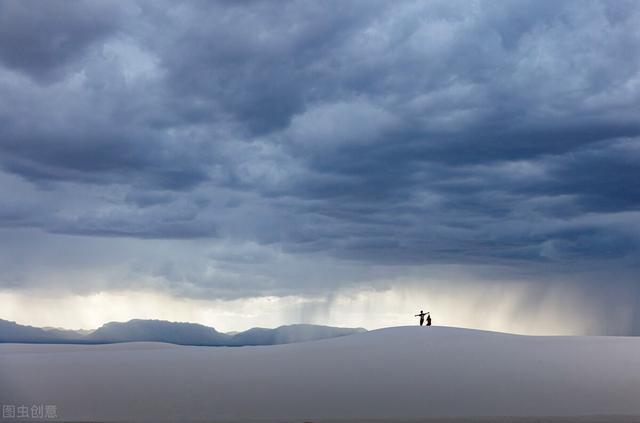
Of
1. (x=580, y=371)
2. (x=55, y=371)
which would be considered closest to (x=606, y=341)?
(x=580, y=371)

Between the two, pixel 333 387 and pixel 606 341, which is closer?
pixel 333 387

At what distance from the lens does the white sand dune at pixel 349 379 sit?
20.5m

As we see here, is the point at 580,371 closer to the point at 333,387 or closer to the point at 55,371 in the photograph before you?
the point at 333,387

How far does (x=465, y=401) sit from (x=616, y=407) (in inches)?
159

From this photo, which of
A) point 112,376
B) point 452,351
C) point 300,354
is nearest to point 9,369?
point 112,376

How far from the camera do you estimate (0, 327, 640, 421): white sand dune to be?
20.5m

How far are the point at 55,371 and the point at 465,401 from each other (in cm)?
1364

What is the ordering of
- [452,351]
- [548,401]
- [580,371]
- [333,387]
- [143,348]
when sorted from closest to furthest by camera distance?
[548,401] → [333,387] → [580,371] → [452,351] → [143,348]

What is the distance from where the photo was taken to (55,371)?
82.9ft

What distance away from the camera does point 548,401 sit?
21.1 metres

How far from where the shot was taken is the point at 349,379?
23.6 meters

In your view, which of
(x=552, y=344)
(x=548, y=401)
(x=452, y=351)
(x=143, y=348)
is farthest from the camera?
(x=143, y=348)

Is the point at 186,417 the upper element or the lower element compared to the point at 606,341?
lower

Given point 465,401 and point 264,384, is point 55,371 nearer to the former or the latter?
point 264,384
